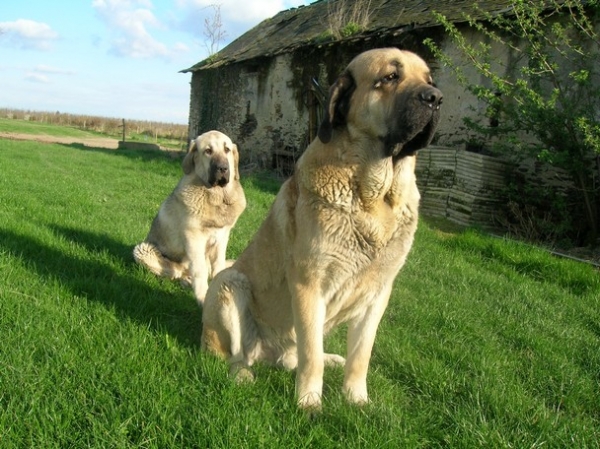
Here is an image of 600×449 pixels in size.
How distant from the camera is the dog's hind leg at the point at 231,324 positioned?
3215 mm

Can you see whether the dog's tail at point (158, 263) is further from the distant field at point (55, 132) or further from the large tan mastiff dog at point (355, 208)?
the distant field at point (55, 132)

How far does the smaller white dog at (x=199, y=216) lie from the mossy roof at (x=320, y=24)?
6418 millimetres

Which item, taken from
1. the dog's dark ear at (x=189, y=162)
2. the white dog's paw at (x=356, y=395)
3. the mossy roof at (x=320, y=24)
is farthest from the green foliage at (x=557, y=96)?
the white dog's paw at (x=356, y=395)

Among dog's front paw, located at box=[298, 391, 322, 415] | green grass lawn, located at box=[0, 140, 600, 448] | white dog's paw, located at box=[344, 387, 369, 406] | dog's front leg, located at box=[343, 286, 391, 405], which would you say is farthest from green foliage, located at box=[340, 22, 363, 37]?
dog's front paw, located at box=[298, 391, 322, 415]

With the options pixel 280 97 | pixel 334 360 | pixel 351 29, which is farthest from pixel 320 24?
pixel 334 360

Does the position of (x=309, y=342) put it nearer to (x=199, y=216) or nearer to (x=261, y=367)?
(x=261, y=367)

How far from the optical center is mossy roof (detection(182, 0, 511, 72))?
1209cm

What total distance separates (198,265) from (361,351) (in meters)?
2.49

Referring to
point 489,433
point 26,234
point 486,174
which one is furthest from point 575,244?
point 26,234

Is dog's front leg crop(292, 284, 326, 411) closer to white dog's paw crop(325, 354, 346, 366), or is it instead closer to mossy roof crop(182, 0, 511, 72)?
white dog's paw crop(325, 354, 346, 366)

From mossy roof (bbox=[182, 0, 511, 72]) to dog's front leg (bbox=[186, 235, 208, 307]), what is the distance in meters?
7.09

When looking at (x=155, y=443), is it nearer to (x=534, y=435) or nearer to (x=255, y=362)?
(x=255, y=362)

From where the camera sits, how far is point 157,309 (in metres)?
4.05

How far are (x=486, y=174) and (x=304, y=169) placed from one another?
25.2ft
